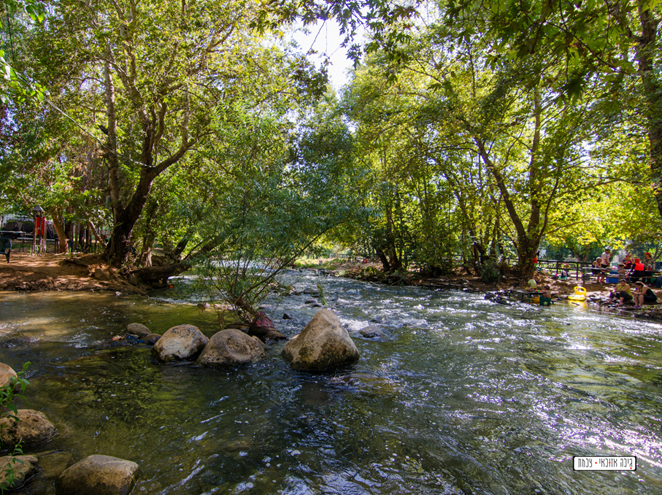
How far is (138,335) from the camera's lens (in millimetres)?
7117

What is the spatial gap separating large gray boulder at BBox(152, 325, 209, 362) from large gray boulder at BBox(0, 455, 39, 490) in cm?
291

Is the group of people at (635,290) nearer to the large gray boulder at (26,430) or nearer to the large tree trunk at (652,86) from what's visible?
the large tree trunk at (652,86)

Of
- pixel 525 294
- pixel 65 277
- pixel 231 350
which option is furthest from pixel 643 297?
pixel 65 277

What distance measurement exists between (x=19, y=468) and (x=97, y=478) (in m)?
0.67

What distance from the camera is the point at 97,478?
9.03ft

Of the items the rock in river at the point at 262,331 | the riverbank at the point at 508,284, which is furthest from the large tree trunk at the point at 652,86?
the rock in river at the point at 262,331

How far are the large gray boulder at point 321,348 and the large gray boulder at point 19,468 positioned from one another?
11.2 feet

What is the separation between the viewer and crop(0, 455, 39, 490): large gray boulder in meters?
2.67

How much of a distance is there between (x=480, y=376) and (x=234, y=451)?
12.6ft

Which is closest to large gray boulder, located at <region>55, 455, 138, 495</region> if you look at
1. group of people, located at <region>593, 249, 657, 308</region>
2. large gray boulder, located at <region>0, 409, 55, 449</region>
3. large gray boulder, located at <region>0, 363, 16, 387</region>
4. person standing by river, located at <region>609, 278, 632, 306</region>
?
large gray boulder, located at <region>0, 409, 55, 449</region>

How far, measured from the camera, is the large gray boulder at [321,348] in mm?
5762

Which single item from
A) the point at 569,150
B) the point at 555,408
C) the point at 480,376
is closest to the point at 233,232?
the point at 480,376

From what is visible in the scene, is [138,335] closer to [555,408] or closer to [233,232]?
[233,232]

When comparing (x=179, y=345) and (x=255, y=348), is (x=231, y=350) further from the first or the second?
(x=179, y=345)
